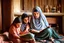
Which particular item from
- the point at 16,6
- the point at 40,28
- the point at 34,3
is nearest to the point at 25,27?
the point at 40,28

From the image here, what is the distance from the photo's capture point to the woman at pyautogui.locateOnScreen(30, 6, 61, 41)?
3.92 metres

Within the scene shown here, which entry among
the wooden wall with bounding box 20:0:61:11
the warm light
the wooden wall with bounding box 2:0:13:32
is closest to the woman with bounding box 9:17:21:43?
the wooden wall with bounding box 2:0:13:32

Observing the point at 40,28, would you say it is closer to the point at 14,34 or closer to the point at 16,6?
the point at 14,34

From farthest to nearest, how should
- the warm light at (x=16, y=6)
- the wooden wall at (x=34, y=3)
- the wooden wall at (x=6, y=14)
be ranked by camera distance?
1. the wooden wall at (x=34, y=3)
2. the warm light at (x=16, y=6)
3. the wooden wall at (x=6, y=14)

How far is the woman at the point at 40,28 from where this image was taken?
392cm

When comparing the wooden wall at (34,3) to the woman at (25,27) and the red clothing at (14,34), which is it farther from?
the red clothing at (14,34)

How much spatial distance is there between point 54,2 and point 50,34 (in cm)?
125

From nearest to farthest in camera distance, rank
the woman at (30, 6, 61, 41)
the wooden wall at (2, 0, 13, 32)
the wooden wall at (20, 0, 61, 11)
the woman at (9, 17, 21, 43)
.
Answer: the woman at (9, 17, 21, 43) → the woman at (30, 6, 61, 41) → the wooden wall at (2, 0, 13, 32) → the wooden wall at (20, 0, 61, 11)

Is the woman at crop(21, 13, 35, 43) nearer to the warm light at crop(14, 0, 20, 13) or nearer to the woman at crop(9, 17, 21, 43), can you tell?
the woman at crop(9, 17, 21, 43)

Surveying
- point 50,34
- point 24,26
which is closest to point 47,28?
point 50,34

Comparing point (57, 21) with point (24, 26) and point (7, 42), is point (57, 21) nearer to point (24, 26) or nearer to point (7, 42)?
point (24, 26)

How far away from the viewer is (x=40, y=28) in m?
4.06

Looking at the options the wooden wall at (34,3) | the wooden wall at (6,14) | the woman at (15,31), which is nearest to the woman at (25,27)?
the woman at (15,31)

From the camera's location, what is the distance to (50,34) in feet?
12.9
